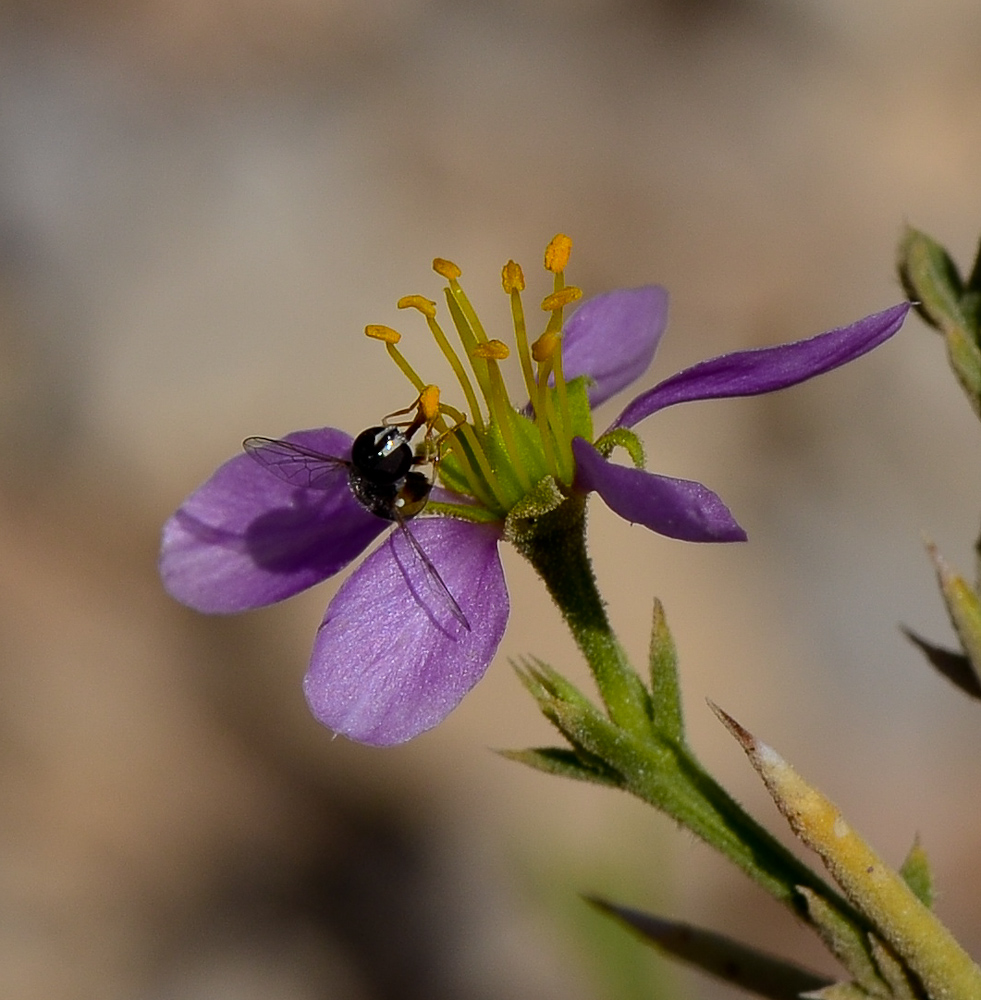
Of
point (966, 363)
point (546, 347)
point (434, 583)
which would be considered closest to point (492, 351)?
point (546, 347)

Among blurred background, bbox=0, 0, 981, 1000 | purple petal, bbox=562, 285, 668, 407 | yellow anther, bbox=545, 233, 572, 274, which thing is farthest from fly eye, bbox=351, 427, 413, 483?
blurred background, bbox=0, 0, 981, 1000

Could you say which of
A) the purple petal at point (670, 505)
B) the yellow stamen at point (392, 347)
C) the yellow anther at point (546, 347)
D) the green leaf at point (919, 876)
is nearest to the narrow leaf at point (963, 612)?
the green leaf at point (919, 876)

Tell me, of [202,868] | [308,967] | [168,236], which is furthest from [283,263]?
[308,967]

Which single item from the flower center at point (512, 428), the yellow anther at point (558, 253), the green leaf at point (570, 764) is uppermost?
the yellow anther at point (558, 253)

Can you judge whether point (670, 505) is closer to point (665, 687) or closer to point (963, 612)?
point (665, 687)

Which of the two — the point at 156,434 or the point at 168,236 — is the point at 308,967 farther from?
the point at 168,236

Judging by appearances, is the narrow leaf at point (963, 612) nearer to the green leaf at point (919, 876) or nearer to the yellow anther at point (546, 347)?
the green leaf at point (919, 876)

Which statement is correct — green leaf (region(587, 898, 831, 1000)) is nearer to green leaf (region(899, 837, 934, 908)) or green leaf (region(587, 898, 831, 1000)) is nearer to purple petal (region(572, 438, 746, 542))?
green leaf (region(899, 837, 934, 908))
